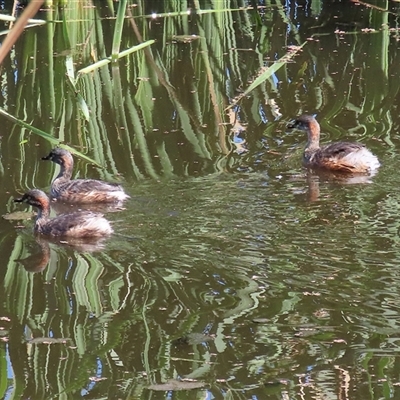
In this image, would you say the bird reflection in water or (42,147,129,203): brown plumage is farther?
(42,147,129,203): brown plumage

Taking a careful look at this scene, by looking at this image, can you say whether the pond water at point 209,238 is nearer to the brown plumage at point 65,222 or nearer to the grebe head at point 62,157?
the brown plumage at point 65,222

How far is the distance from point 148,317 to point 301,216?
1914mm

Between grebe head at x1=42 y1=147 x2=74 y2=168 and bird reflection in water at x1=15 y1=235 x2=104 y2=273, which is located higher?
grebe head at x1=42 y1=147 x2=74 y2=168

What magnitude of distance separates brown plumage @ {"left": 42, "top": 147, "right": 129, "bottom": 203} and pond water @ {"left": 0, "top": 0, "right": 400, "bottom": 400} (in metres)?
0.16

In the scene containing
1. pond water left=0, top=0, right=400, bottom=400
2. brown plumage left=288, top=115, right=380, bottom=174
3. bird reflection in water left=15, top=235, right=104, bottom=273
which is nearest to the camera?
pond water left=0, top=0, right=400, bottom=400

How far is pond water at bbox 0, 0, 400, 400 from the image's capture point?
4.75 metres

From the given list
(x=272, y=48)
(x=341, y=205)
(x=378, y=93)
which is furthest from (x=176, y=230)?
(x=272, y=48)

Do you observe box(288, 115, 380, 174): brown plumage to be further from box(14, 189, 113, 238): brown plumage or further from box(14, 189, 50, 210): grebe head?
box(14, 189, 50, 210): grebe head

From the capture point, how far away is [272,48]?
12414 millimetres

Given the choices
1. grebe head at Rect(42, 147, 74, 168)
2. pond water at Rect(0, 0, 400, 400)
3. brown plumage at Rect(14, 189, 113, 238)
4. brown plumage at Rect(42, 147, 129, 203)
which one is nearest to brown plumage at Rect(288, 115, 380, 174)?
pond water at Rect(0, 0, 400, 400)

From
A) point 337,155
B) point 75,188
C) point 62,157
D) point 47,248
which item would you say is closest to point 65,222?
point 47,248

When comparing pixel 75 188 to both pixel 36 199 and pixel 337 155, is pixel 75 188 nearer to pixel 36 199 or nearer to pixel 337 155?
pixel 36 199

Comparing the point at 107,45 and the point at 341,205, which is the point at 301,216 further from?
the point at 107,45

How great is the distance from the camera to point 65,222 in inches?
275
